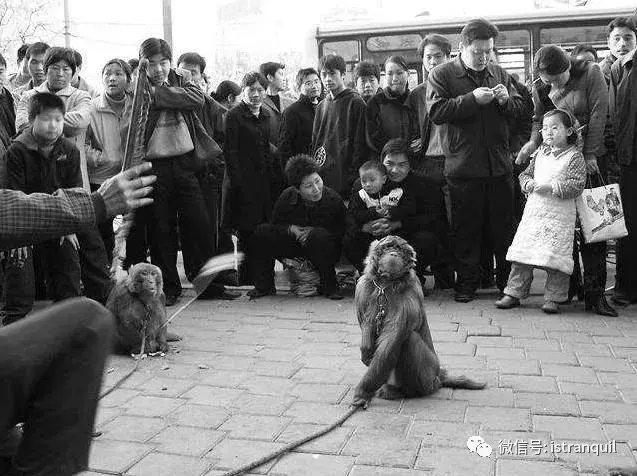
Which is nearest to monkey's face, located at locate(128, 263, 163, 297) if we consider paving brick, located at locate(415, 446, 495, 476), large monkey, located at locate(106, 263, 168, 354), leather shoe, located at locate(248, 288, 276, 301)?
large monkey, located at locate(106, 263, 168, 354)

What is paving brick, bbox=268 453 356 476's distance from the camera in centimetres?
351

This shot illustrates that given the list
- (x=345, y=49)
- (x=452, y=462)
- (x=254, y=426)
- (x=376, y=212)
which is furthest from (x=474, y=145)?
(x=345, y=49)

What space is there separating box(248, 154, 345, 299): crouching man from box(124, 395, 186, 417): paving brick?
2972mm

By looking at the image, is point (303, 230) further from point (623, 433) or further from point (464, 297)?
point (623, 433)

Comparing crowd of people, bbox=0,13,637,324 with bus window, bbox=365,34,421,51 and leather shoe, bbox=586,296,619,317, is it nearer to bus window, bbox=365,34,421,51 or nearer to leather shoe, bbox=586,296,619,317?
leather shoe, bbox=586,296,619,317

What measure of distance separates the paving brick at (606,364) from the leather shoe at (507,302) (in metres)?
1.49

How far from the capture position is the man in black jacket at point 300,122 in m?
8.01

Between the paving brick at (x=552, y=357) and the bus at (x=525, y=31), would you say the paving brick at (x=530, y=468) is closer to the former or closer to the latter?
the paving brick at (x=552, y=357)

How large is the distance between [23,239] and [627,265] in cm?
534

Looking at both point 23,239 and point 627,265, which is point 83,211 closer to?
point 23,239

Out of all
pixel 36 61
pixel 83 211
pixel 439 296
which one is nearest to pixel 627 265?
pixel 439 296

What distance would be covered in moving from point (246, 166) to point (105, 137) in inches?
52.6

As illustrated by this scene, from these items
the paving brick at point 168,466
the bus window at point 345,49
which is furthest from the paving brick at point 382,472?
the bus window at point 345,49

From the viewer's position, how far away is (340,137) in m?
7.81
